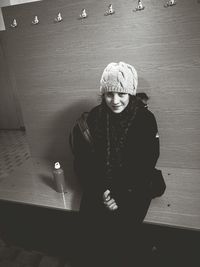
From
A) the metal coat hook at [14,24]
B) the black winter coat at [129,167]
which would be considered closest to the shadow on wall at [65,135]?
the black winter coat at [129,167]

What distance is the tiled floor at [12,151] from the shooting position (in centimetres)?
378

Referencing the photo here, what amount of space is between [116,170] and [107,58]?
850 mm

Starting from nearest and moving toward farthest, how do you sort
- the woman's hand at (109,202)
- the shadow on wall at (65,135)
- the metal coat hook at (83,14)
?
the woman's hand at (109,202)
the metal coat hook at (83,14)
the shadow on wall at (65,135)

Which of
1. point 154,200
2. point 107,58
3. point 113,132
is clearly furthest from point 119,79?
point 154,200

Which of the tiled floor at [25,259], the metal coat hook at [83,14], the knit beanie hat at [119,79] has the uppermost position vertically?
the metal coat hook at [83,14]

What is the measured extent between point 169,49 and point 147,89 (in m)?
0.32

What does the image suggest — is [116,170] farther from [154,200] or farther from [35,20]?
[35,20]

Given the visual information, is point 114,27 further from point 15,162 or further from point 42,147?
point 15,162

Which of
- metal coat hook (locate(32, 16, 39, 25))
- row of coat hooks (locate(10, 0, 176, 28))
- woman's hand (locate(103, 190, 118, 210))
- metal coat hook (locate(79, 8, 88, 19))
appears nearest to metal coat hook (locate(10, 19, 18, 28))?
row of coat hooks (locate(10, 0, 176, 28))

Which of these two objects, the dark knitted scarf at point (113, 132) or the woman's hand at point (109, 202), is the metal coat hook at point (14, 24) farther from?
the woman's hand at point (109, 202)

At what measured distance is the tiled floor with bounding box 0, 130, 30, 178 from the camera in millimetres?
3783

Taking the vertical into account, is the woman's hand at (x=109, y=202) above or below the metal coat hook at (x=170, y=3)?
below

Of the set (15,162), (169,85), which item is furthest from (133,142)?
(15,162)

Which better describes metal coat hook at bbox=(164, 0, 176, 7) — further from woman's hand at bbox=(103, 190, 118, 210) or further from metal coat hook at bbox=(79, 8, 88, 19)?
woman's hand at bbox=(103, 190, 118, 210)
